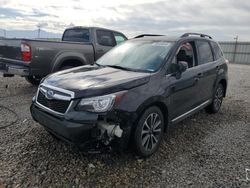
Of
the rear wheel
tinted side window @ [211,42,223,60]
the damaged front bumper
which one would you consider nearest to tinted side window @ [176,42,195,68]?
tinted side window @ [211,42,223,60]

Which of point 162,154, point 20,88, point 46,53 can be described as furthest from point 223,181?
point 20,88

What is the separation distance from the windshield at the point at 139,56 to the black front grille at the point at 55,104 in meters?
1.28

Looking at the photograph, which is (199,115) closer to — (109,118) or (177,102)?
(177,102)

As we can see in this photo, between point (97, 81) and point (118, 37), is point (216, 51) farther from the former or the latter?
point (118, 37)

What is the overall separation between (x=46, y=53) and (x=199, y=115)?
158 inches

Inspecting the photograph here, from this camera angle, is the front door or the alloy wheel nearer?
the alloy wheel

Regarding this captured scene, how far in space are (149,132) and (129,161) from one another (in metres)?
0.49

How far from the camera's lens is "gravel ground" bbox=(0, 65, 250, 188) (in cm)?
285

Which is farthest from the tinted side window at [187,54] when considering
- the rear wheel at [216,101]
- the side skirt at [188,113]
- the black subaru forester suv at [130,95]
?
the rear wheel at [216,101]

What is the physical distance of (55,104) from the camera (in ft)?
9.98

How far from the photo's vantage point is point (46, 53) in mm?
5844

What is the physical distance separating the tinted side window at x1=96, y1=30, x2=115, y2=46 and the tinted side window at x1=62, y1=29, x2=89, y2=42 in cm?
38

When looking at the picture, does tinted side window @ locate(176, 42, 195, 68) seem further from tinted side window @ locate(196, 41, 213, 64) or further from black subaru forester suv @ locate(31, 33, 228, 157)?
tinted side window @ locate(196, 41, 213, 64)

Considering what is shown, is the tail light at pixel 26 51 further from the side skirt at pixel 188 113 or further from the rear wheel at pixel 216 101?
the rear wheel at pixel 216 101
